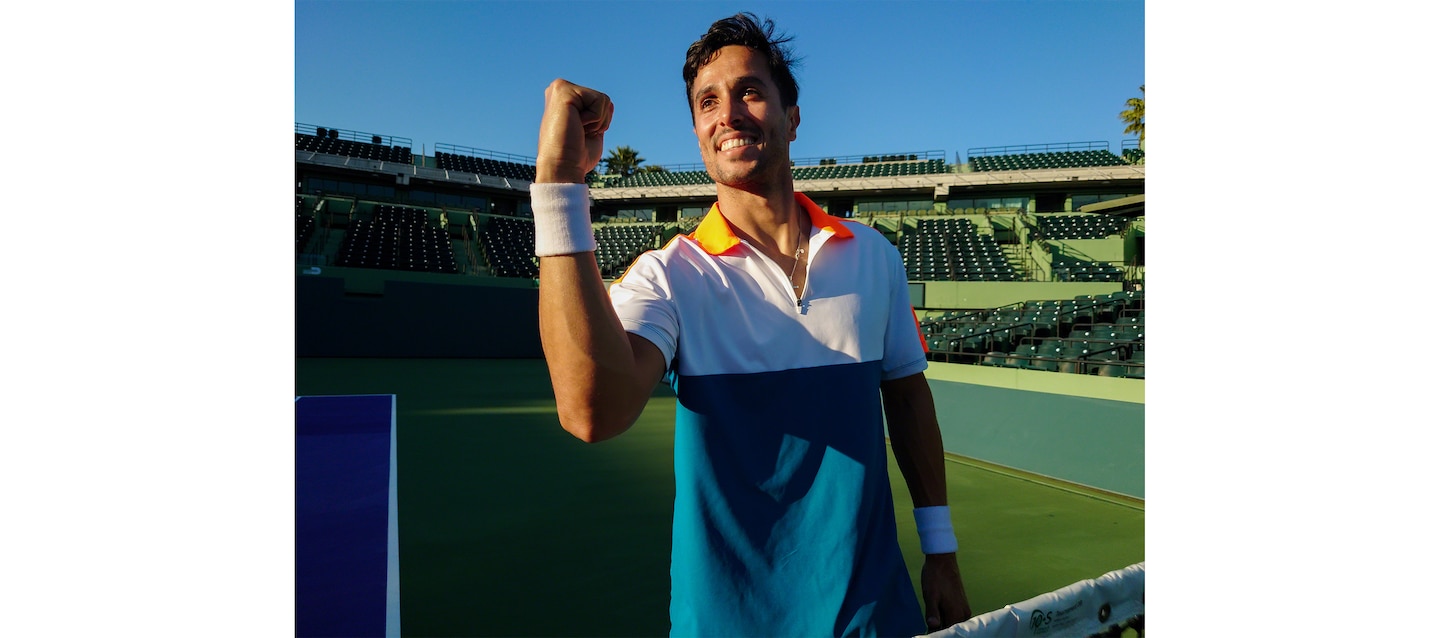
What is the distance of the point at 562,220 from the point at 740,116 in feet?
1.40

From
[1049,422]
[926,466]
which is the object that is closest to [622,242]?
[1049,422]

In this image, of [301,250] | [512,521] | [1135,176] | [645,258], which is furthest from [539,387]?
[1135,176]

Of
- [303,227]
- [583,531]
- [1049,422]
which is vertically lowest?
[583,531]

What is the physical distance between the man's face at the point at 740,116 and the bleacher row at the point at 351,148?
3383 centimetres

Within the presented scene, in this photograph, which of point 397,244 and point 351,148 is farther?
point 351,148

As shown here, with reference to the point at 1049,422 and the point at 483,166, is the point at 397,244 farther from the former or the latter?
the point at 1049,422

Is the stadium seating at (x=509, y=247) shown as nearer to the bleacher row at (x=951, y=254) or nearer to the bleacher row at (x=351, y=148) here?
the bleacher row at (x=351, y=148)

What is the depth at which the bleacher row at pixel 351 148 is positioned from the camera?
3184cm

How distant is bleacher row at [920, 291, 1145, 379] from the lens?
798 centimetres

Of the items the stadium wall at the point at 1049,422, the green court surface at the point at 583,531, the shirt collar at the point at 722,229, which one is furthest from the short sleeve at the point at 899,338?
the stadium wall at the point at 1049,422

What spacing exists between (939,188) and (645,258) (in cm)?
3065

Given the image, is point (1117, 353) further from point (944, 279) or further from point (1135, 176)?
point (1135, 176)

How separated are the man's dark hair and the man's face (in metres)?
0.01

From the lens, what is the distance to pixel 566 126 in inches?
36.2
